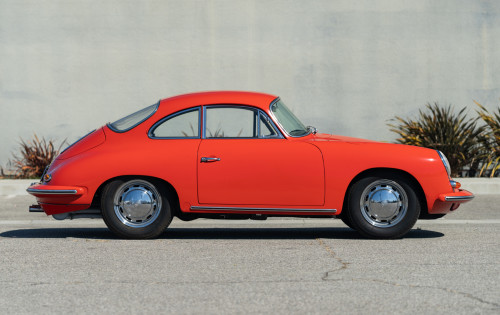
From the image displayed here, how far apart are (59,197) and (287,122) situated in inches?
97.6

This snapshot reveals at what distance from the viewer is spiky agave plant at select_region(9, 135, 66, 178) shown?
16719mm

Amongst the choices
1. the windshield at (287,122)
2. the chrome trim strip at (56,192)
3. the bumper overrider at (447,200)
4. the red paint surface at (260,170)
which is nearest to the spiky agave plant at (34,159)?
the chrome trim strip at (56,192)

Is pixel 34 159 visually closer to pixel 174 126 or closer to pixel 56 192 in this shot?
pixel 56 192

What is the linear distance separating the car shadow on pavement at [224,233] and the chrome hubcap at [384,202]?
394mm

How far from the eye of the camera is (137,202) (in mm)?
8312

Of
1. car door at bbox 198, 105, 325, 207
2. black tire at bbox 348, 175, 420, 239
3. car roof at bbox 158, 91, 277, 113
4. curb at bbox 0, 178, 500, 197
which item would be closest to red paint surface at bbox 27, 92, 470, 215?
car door at bbox 198, 105, 325, 207

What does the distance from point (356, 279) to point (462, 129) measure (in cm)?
1097

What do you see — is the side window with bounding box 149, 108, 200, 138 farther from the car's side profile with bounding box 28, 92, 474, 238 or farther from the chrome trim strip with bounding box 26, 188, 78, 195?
the chrome trim strip with bounding box 26, 188, 78, 195

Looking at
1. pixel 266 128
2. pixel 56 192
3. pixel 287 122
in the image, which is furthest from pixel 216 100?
pixel 56 192

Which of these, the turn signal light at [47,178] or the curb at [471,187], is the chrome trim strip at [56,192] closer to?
the turn signal light at [47,178]

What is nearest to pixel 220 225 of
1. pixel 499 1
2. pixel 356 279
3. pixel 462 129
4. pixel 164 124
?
pixel 164 124

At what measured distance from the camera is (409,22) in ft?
58.3

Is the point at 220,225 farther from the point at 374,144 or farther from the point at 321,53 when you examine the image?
the point at 321,53

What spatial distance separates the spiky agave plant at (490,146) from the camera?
15933 millimetres
